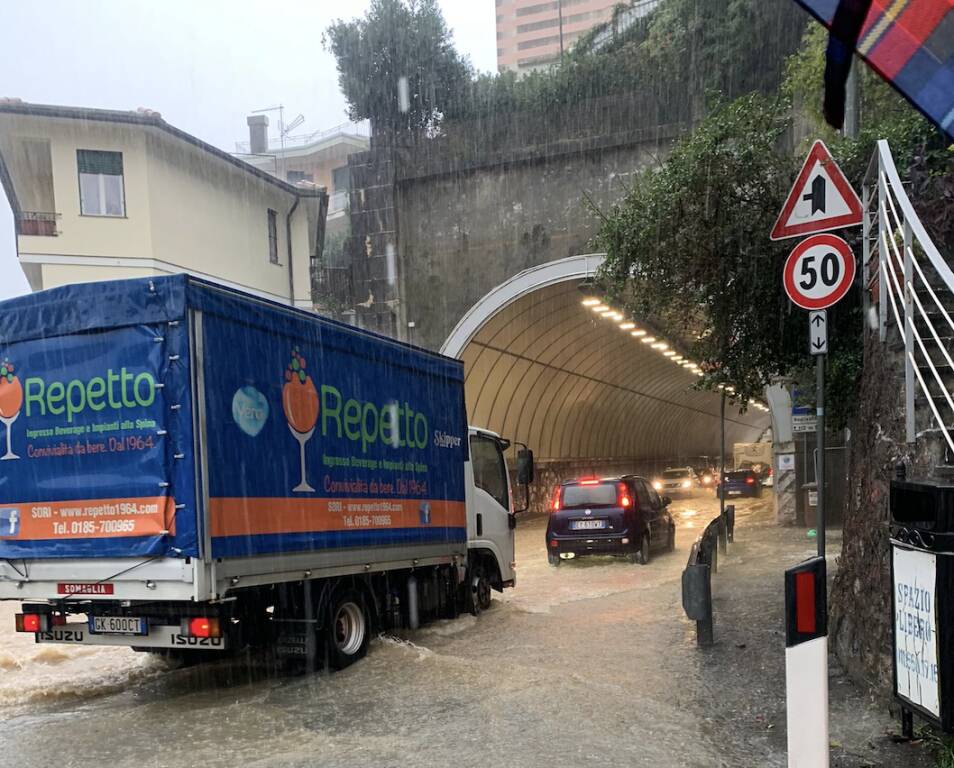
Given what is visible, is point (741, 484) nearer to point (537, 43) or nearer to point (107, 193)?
point (107, 193)

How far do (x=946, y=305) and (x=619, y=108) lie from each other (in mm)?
17149

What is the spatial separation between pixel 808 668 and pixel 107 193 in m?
23.6

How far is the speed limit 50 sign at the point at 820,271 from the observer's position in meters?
5.93

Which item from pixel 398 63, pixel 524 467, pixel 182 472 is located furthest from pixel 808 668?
pixel 398 63

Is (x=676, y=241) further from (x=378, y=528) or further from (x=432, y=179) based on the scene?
(x=432, y=179)

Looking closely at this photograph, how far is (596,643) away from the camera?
29.0 feet

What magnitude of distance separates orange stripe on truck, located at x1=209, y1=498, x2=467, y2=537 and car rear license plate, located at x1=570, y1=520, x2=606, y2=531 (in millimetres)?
6013

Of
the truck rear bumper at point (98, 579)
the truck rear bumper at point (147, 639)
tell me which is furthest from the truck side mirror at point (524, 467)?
the truck rear bumper at point (98, 579)

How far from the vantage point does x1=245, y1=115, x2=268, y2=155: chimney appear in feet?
148

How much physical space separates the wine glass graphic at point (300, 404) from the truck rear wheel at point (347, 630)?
1177mm

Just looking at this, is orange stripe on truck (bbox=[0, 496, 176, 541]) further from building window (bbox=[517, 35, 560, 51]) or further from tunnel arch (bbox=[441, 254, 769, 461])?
building window (bbox=[517, 35, 560, 51])

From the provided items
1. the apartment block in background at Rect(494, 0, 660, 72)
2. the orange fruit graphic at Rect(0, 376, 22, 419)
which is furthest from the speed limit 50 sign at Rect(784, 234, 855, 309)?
the apartment block in background at Rect(494, 0, 660, 72)

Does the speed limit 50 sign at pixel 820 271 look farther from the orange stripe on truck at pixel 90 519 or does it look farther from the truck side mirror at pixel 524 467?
the truck side mirror at pixel 524 467

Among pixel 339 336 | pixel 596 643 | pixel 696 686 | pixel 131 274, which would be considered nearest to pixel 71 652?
pixel 339 336
